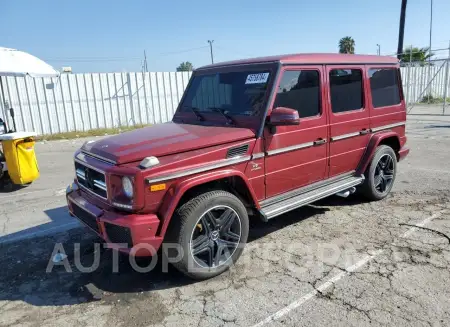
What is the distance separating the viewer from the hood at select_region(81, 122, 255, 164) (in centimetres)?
332

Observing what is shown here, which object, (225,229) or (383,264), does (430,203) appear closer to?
(383,264)

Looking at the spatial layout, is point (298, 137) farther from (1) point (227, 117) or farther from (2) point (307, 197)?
(1) point (227, 117)

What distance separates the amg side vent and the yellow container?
16.8 feet

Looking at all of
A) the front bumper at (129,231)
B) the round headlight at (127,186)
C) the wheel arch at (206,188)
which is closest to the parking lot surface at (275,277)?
the front bumper at (129,231)

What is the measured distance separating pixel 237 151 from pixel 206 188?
0.48m

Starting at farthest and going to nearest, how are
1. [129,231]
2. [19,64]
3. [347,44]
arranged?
[347,44]
[19,64]
[129,231]

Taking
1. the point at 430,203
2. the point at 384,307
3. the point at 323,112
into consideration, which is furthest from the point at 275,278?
the point at 430,203

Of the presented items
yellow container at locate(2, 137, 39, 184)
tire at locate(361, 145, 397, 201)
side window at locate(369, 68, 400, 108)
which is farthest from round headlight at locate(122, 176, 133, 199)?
yellow container at locate(2, 137, 39, 184)

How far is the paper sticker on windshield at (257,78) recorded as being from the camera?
4020 mm

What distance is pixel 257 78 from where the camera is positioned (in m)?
4.07

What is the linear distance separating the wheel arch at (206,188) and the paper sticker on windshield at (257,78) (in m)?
1.11

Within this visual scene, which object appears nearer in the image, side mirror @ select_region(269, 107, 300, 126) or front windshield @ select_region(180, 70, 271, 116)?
side mirror @ select_region(269, 107, 300, 126)

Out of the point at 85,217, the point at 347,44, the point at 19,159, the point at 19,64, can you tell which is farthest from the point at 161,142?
the point at 347,44

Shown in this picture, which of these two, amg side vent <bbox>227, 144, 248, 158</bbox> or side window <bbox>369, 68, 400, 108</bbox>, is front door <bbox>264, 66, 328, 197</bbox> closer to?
amg side vent <bbox>227, 144, 248, 158</bbox>
